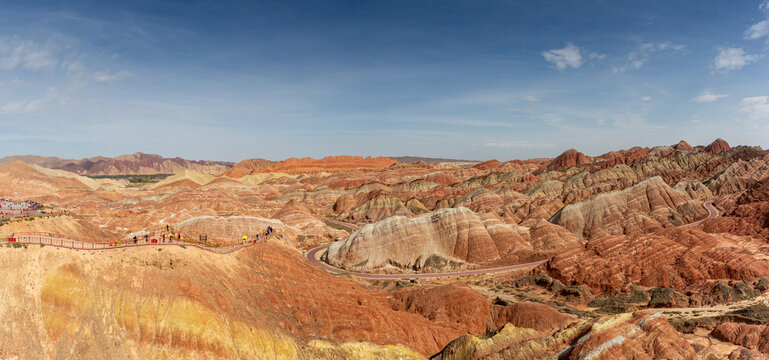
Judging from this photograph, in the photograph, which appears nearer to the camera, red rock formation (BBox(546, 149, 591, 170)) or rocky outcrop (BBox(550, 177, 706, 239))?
rocky outcrop (BBox(550, 177, 706, 239))

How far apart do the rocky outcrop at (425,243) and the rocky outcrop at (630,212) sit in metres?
16.8

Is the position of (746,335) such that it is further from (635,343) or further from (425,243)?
(425,243)

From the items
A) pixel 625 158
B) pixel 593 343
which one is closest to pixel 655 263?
pixel 593 343

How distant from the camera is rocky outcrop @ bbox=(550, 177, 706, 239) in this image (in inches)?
2928

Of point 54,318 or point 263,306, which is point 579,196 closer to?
point 263,306

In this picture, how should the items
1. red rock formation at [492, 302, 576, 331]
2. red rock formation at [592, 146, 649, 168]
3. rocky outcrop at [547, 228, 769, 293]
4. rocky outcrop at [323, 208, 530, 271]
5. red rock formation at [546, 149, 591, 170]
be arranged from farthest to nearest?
red rock formation at [546, 149, 591, 170], red rock formation at [592, 146, 649, 168], rocky outcrop at [323, 208, 530, 271], rocky outcrop at [547, 228, 769, 293], red rock formation at [492, 302, 576, 331]

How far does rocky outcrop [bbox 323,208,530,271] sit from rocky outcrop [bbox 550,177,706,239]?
16.8m

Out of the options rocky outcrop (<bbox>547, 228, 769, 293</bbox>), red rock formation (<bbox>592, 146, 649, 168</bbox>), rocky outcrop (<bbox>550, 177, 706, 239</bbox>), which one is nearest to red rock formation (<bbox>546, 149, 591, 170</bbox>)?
red rock formation (<bbox>592, 146, 649, 168</bbox>)

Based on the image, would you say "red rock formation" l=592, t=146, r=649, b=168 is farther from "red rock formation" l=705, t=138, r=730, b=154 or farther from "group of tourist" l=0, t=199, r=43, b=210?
"group of tourist" l=0, t=199, r=43, b=210

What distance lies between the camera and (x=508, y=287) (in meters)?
53.8

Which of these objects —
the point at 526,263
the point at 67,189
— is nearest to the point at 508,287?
the point at 526,263

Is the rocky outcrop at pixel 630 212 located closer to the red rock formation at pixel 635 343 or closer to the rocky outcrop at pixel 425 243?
the rocky outcrop at pixel 425 243

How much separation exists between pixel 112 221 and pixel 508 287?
253 ft

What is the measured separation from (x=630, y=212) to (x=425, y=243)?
4148 centimetres
